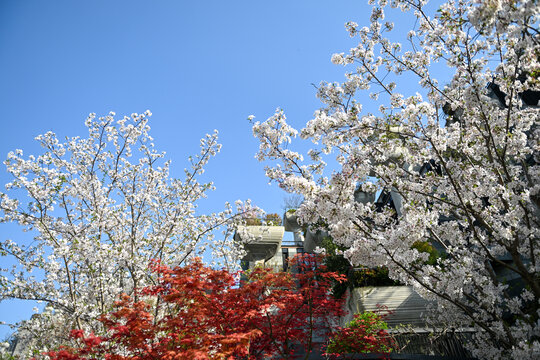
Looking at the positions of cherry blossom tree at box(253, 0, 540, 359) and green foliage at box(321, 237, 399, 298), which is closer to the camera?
cherry blossom tree at box(253, 0, 540, 359)

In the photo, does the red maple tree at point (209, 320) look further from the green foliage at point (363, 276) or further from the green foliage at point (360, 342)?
the green foliage at point (363, 276)

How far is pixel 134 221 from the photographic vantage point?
27.4 ft

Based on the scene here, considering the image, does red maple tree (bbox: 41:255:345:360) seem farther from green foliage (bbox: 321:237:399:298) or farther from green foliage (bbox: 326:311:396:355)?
green foliage (bbox: 321:237:399:298)

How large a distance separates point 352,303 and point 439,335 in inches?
132

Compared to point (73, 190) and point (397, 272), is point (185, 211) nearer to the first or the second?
point (73, 190)

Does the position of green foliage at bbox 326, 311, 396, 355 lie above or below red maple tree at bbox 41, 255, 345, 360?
below

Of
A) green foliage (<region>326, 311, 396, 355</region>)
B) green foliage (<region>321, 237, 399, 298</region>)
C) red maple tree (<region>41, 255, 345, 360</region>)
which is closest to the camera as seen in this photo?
red maple tree (<region>41, 255, 345, 360</region>)

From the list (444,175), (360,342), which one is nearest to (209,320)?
(360,342)

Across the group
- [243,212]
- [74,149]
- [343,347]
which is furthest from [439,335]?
[74,149]

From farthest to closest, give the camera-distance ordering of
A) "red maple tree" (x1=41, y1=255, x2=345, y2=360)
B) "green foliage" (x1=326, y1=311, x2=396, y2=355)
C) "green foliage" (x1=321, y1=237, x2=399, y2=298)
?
"green foliage" (x1=321, y1=237, x2=399, y2=298) → "green foliage" (x1=326, y1=311, x2=396, y2=355) → "red maple tree" (x1=41, y1=255, x2=345, y2=360)

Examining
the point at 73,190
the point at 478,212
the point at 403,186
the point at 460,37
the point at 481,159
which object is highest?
the point at 460,37

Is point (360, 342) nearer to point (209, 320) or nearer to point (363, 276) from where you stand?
point (209, 320)

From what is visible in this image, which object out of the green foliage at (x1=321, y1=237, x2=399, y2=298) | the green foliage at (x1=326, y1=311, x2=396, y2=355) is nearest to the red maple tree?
the green foliage at (x1=326, y1=311, x2=396, y2=355)

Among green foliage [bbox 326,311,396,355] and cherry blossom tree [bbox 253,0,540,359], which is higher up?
cherry blossom tree [bbox 253,0,540,359]
